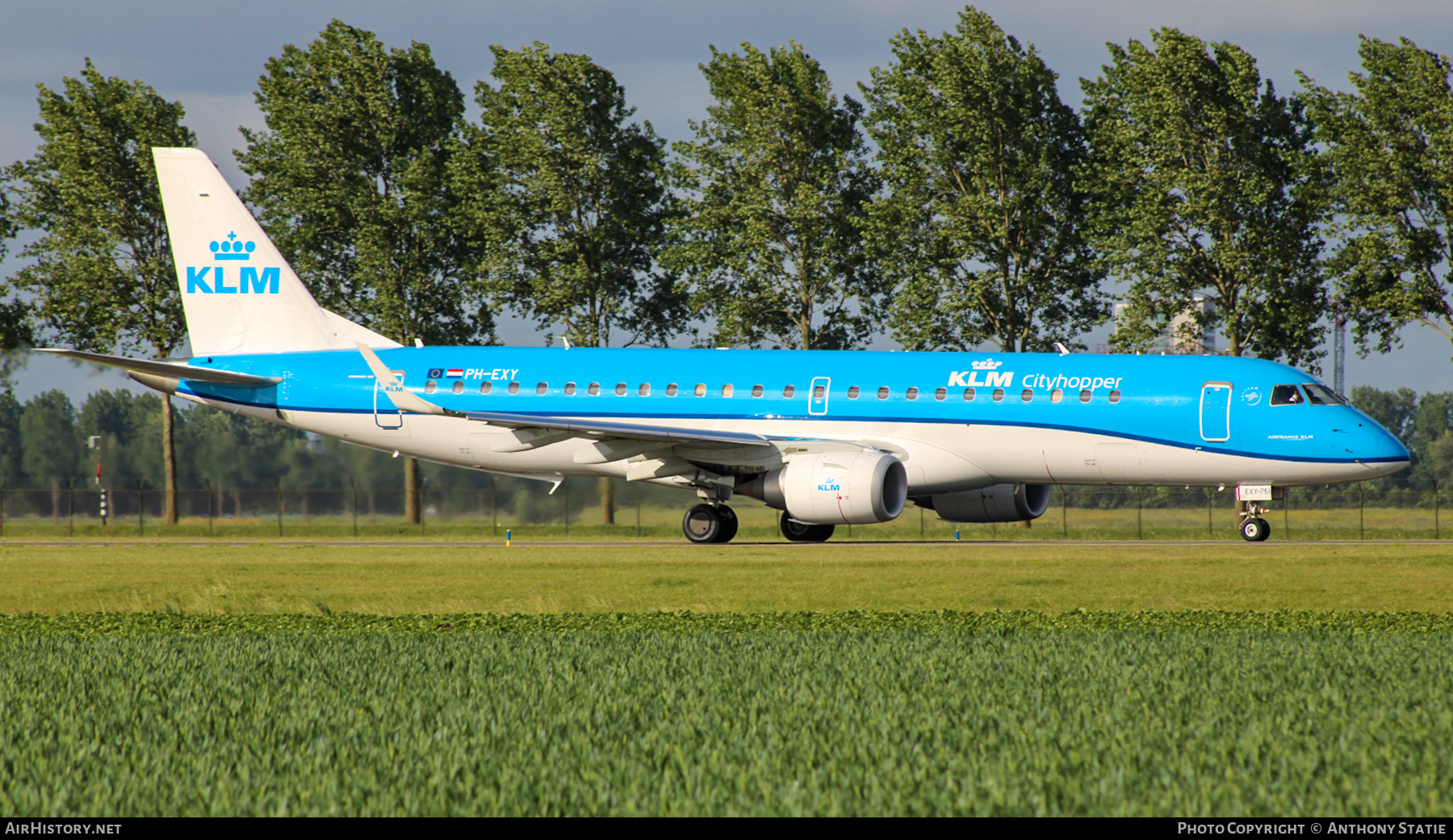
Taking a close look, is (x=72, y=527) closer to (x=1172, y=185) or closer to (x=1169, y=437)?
(x=1169, y=437)

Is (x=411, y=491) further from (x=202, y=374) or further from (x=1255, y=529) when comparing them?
(x=1255, y=529)

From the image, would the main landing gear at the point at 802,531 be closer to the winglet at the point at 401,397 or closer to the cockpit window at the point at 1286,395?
the winglet at the point at 401,397

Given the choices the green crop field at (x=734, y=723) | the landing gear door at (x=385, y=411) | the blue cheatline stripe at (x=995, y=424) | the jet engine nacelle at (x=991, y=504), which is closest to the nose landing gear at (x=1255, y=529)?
the blue cheatline stripe at (x=995, y=424)

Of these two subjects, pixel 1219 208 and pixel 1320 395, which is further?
pixel 1219 208

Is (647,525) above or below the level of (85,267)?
below

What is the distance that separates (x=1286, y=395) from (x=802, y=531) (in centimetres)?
938

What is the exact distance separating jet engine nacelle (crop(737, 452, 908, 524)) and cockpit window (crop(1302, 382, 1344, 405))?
7.11 m

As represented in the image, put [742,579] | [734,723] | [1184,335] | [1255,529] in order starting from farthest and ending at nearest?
[1184,335], [1255,529], [742,579], [734,723]

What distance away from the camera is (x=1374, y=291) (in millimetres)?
36625

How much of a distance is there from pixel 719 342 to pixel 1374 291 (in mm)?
18672

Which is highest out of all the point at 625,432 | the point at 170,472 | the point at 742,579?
the point at 625,432

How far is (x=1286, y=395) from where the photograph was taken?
23094 millimetres

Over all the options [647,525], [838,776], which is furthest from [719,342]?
[838,776]

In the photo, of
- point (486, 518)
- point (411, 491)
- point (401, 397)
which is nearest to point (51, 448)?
point (411, 491)
